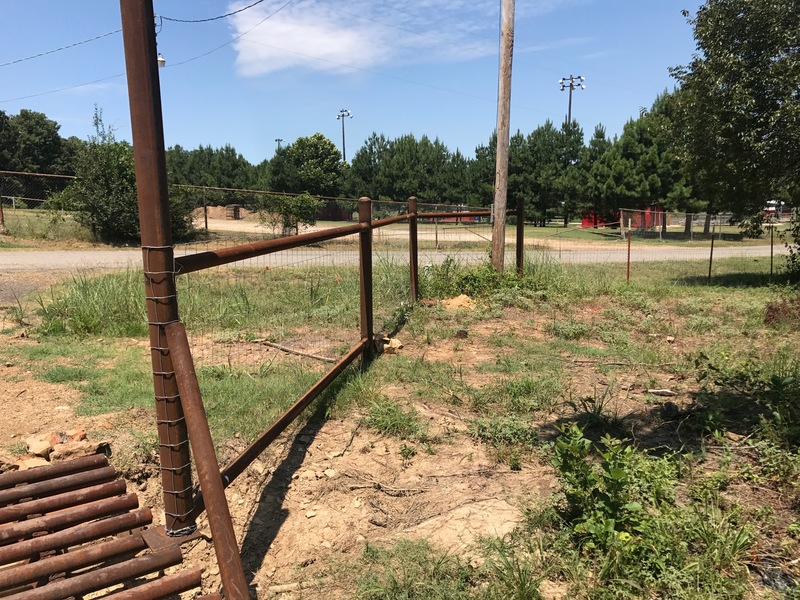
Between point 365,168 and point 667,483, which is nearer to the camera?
point 667,483

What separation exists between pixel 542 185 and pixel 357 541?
43.5 m

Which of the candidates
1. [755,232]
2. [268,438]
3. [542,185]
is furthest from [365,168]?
[268,438]

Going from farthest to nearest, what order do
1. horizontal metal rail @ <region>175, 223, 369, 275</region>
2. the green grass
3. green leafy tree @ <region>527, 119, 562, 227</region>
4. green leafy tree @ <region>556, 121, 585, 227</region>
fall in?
green leafy tree @ <region>527, 119, 562, 227</region>, green leafy tree @ <region>556, 121, 585, 227</region>, the green grass, horizontal metal rail @ <region>175, 223, 369, 275</region>

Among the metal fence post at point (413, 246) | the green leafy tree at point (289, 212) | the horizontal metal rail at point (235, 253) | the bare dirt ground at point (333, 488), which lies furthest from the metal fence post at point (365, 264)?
the green leafy tree at point (289, 212)

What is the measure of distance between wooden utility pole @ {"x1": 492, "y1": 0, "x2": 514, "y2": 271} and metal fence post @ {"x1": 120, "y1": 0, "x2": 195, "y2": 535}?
8.28m

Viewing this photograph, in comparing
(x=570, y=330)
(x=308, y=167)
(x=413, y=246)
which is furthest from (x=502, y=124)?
(x=308, y=167)

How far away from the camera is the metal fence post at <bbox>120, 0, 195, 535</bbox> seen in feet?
6.54

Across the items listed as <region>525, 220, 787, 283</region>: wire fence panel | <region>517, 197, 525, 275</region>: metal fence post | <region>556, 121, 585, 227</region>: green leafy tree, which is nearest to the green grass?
<region>525, 220, 787, 283</region>: wire fence panel

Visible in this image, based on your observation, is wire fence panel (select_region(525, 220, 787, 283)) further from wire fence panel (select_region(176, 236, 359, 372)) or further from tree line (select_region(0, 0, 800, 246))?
wire fence panel (select_region(176, 236, 359, 372))

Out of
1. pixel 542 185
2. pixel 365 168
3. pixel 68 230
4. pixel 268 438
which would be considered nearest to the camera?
pixel 268 438

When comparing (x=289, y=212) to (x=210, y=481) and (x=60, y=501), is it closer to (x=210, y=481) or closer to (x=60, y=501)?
(x=60, y=501)

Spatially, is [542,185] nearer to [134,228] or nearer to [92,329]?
[134,228]

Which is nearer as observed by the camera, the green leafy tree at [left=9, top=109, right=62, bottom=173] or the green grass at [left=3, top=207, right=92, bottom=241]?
the green grass at [left=3, top=207, right=92, bottom=241]

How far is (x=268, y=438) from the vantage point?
2.93 m
